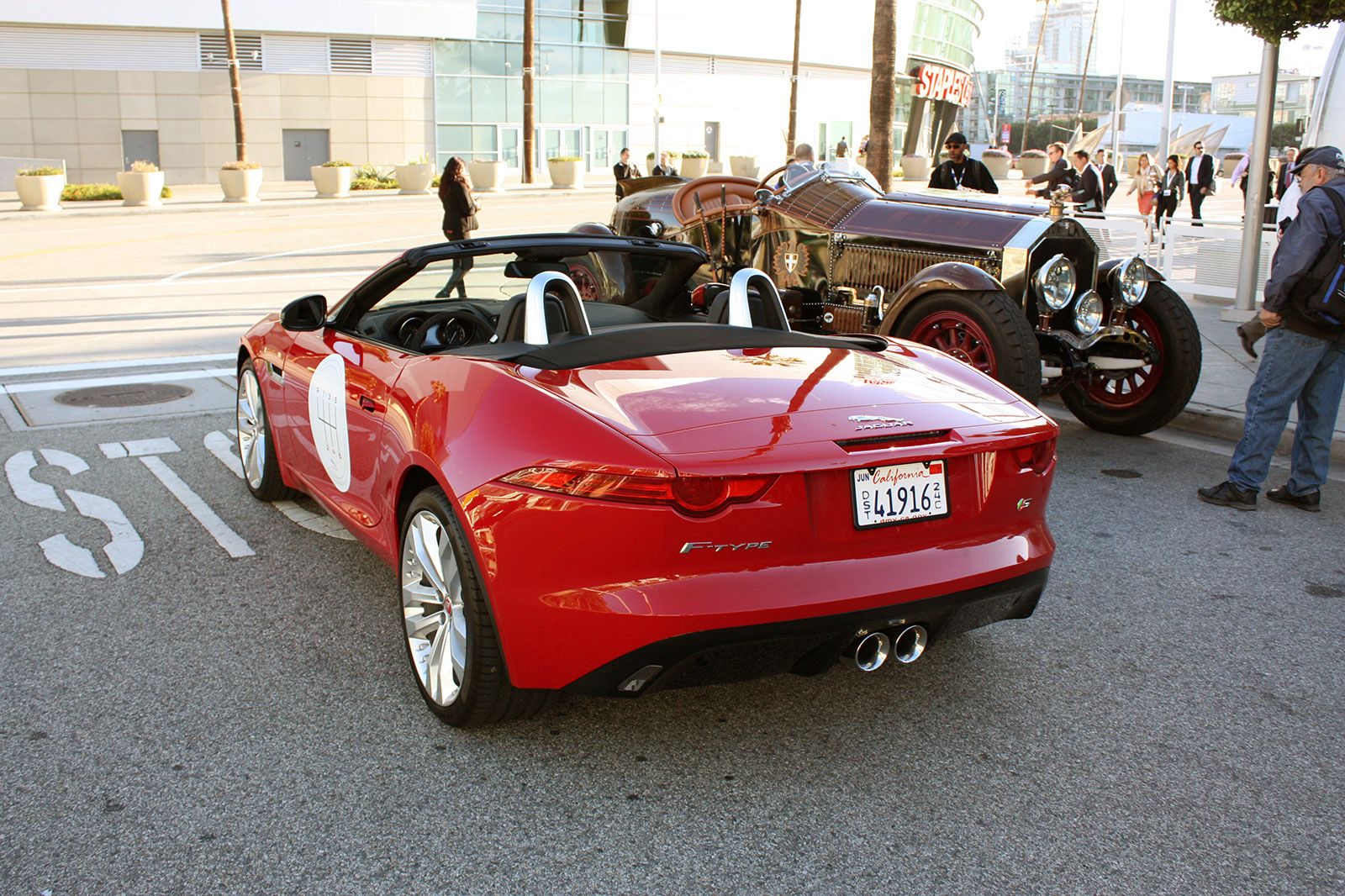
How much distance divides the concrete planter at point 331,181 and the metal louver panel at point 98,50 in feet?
46.2

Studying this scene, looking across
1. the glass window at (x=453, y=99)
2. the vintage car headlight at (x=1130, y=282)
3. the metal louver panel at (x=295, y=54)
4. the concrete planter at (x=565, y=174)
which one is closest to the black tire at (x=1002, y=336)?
the vintage car headlight at (x=1130, y=282)

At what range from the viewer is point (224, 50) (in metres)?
47.0

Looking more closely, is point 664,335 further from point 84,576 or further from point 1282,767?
point 84,576

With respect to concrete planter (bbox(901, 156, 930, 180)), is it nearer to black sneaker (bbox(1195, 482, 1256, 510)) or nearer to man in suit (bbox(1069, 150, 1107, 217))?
man in suit (bbox(1069, 150, 1107, 217))

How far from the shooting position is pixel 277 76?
47500 mm

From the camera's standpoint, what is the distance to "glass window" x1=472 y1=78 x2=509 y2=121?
5075cm

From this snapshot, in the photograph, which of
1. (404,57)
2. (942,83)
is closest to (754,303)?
(404,57)

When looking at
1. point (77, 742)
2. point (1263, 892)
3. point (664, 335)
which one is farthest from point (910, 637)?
point (77, 742)

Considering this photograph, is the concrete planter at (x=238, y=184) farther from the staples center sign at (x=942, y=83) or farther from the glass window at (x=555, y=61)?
the staples center sign at (x=942, y=83)

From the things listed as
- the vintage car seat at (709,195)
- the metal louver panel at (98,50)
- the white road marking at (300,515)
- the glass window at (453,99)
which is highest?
the metal louver panel at (98,50)

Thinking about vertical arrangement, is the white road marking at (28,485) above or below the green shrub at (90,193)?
below

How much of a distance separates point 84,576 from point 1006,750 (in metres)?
3.85

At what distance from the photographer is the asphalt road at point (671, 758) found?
3.07m

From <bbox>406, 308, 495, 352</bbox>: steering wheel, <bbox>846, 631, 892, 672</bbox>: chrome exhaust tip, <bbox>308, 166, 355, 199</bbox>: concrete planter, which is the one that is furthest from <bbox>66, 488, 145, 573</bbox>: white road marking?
<bbox>308, 166, 355, 199</bbox>: concrete planter
